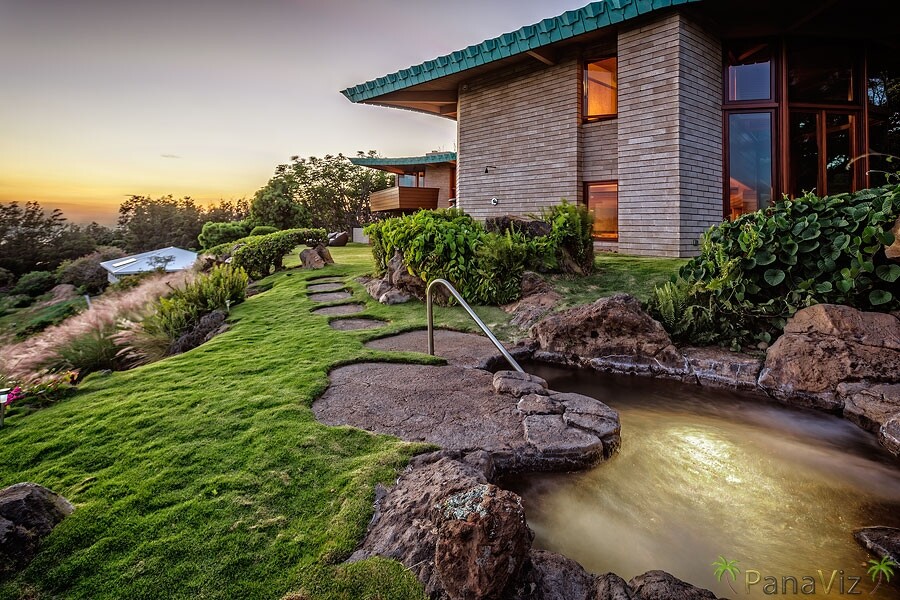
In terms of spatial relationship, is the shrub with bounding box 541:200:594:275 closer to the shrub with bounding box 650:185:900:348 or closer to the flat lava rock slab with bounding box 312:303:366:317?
the shrub with bounding box 650:185:900:348

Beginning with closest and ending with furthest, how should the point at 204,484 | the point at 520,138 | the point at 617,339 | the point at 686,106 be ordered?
1. the point at 204,484
2. the point at 617,339
3. the point at 686,106
4. the point at 520,138

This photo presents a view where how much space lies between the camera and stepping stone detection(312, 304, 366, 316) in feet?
21.7

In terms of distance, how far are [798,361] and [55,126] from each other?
15.3 metres

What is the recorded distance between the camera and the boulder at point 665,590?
1319mm

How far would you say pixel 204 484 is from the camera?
2002mm

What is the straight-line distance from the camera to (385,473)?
2.02m

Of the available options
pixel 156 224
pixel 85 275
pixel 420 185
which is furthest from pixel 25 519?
pixel 156 224

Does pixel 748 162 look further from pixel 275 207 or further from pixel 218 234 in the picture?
pixel 275 207

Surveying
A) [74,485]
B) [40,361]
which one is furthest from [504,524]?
[40,361]

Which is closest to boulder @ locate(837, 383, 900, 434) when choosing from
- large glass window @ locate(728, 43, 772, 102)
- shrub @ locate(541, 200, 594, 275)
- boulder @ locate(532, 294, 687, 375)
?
boulder @ locate(532, 294, 687, 375)

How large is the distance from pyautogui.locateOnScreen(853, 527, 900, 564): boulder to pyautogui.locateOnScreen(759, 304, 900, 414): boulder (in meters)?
1.68

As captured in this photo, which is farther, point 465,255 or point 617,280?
point 465,255

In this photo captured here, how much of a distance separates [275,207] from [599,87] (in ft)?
62.8

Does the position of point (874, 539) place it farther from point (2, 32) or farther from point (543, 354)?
point (2, 32)
